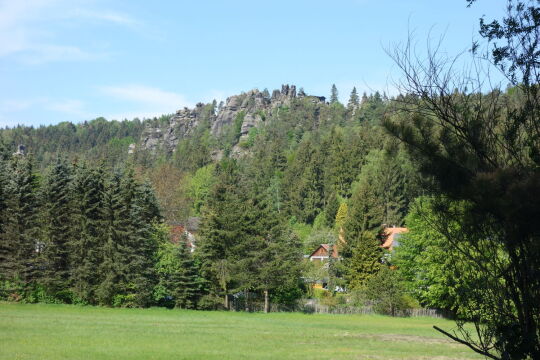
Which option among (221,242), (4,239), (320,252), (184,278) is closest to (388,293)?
(221,242)

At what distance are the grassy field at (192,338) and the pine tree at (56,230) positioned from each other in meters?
4.19

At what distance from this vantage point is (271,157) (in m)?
121

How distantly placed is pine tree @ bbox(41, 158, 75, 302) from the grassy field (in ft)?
13.7

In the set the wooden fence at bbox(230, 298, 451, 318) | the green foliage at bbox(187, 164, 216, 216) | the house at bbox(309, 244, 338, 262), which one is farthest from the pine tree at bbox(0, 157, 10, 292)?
the green foliage at bbox(187, 164, 216, 216)

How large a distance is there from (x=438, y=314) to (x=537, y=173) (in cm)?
4709

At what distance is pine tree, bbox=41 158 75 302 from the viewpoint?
4672cm

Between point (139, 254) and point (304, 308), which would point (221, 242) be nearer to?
point (139, 254)

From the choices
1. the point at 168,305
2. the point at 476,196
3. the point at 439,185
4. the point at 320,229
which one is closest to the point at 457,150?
the point at 439,185

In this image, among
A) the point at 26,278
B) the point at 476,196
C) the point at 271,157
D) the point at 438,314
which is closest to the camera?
the point at 476,196

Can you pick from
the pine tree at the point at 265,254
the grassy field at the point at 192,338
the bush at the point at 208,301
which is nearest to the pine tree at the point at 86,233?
the grassy field at the point at 192,338

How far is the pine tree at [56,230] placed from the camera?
46.7 metres

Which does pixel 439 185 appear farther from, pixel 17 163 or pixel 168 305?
pixel 17 163

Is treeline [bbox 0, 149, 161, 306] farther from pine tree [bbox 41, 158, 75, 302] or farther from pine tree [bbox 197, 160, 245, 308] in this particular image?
pine tree [bbox 197, 160, 245, 308]

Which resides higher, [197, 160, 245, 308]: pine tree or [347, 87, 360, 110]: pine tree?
[347, 87, 360, 110]: pine tree
